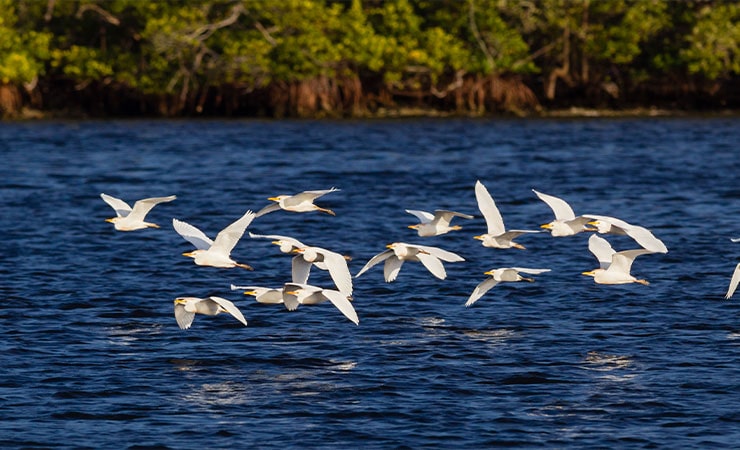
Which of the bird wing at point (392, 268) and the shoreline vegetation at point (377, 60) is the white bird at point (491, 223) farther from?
the shoreline vegetation at point (377, 60)

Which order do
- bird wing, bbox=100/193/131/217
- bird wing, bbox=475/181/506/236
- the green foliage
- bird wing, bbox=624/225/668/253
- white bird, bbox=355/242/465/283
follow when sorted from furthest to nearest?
the green foliage, bird wing, bbox=100/193/131/217, bird wing, bbox=475/181/506/236, white bird, bbox=355/242/465/283, bird wing, bbox=624/225/668/253

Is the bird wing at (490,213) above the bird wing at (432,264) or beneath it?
above

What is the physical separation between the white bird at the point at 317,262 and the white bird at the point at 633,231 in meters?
3.42

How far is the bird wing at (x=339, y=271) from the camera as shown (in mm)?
18156

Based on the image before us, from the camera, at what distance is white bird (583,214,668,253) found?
59.0 ft

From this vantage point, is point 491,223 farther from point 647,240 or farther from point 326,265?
point 326,265

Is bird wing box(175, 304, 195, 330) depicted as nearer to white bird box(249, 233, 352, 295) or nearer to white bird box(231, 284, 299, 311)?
white bird box(231, 284, 299, 311)

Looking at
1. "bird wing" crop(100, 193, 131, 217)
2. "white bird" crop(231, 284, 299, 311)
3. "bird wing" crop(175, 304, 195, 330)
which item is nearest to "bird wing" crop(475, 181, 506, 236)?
"white bird" crop(231, 284, 299, 311)

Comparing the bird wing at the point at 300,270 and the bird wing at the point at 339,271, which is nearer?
the bird wing at the point at 339,271

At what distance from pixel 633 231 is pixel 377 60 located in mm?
51273

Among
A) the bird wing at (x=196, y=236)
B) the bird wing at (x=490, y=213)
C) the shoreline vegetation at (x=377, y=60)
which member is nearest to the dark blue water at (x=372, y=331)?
the bird wing at (x=196, y=236)

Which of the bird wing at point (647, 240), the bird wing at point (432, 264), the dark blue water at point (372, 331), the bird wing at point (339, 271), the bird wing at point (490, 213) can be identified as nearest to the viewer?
the dark blue water at point (372, 331)

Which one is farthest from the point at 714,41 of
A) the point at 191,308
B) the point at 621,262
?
the point at 191,308

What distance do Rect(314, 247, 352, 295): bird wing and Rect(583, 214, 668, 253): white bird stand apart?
339 cm
